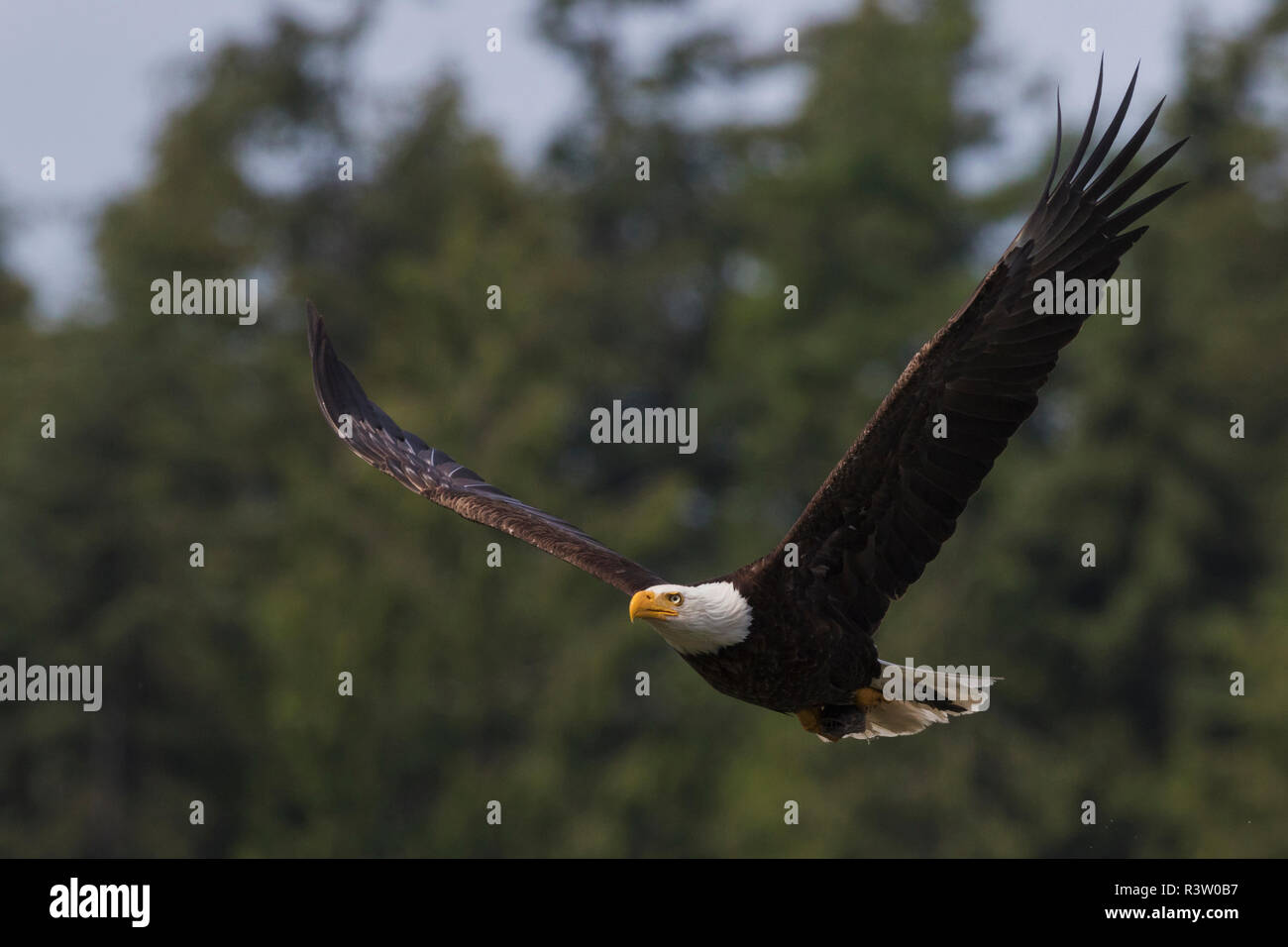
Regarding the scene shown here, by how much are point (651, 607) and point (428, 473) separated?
281cm

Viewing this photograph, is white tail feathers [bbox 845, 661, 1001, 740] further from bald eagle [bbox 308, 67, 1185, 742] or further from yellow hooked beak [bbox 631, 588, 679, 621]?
Answer: yellow hooked beak [bbox 631, 588, 679, 621]

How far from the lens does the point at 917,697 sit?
11617 millimetres

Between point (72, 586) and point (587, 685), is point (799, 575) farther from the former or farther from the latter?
point (72, 586)

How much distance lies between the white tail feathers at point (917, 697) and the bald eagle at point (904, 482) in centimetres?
21

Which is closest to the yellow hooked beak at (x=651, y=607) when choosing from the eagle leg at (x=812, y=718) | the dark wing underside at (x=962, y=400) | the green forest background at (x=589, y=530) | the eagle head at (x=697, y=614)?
the eagle head at (x=697, y=614)

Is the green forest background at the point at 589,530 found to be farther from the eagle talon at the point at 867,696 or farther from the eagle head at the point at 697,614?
the eagle head at the point at 697,614

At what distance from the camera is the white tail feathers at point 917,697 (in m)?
11.5

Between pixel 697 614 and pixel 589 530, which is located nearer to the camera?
pixel 697 614

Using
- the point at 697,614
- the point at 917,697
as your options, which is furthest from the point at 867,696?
the point at 697,614

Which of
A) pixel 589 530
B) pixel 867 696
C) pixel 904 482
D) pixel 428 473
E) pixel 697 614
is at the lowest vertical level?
pixel 867 696

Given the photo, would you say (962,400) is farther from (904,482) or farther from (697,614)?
(697,614)

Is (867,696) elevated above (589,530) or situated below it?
below

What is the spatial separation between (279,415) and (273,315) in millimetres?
2476

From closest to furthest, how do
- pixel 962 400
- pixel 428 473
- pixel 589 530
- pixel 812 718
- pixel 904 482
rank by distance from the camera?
pixel 962 400 → pixel 904 482 → pixel 812 718 → pixel 428 473 → pixel 589 530
